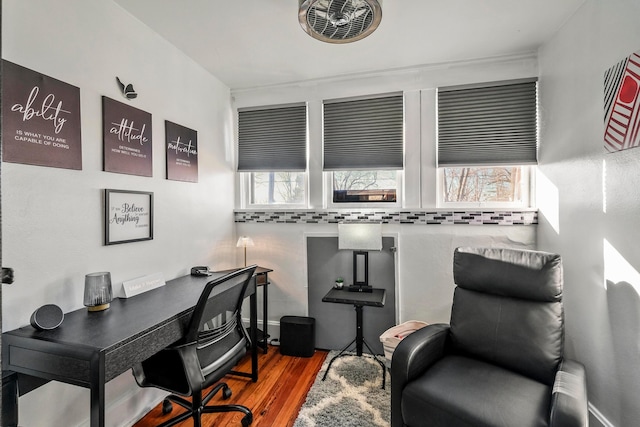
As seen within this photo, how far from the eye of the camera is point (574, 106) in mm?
2213

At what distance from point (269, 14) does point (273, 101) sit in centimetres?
118

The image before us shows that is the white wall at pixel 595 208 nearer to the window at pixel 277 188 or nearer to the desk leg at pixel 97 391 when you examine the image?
the window at pixel 277 188

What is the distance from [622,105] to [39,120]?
2.99m

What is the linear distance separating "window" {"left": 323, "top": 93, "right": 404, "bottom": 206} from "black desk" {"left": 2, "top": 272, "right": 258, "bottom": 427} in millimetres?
1856

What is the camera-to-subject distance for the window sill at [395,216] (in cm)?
276

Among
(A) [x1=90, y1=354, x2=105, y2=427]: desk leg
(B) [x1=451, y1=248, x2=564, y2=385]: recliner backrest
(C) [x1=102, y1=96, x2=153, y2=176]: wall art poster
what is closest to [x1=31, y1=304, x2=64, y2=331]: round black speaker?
(A) [x1=90, y1=354, x2=105, y2=427]: desk leg

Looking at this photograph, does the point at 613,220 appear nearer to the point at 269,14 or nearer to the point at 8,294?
the point at 269,14

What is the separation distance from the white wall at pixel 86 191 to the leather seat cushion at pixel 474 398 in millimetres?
1794

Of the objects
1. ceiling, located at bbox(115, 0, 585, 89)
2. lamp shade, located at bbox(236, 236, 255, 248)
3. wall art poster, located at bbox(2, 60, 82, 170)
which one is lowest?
lamp shade, located at bbox(236, 236, 255, 248)

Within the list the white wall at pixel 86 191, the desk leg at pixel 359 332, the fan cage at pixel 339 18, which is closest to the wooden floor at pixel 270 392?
the desk leg at pixel 359 332

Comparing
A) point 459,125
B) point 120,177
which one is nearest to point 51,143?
point 120,177

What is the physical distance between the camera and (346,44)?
257 centimetres

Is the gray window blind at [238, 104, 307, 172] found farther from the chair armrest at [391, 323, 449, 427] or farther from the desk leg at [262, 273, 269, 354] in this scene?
the chair armrest at [391, 323, 449, 427]

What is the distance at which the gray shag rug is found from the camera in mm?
2135
